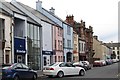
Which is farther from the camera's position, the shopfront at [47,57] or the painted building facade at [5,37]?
the shopfront at [47,57]

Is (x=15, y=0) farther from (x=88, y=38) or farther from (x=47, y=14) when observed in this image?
(x=88, y=38)

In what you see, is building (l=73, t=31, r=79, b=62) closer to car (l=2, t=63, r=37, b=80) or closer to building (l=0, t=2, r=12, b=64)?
building (l=0, t=2, r=12, b=64)

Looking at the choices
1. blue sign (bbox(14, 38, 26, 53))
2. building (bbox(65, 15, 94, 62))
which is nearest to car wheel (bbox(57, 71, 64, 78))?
blue sign (bbox(14, 38, 26, 53))

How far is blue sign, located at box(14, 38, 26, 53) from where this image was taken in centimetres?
3650

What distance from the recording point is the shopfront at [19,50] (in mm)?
36500

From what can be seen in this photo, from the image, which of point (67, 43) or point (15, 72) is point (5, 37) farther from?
point (67, 43)

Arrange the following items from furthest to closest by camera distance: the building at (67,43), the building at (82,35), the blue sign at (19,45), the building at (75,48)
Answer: the building at (82,35), the building at (75,48), the building at (67,43), the blue sign at (19,45)

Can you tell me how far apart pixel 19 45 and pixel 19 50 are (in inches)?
25.0

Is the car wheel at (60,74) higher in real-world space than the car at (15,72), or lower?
lower

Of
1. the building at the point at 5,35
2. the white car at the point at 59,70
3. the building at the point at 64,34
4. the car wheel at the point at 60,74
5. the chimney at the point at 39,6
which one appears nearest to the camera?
the white car at the point at 59,70

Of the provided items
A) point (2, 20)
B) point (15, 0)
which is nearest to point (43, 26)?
point (15, 0)

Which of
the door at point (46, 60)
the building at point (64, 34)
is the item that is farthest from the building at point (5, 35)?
the building at point (64, 34)

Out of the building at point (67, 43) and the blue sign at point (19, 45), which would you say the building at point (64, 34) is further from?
the blue sign at point (19, 45)

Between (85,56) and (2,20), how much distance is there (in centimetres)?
4655
